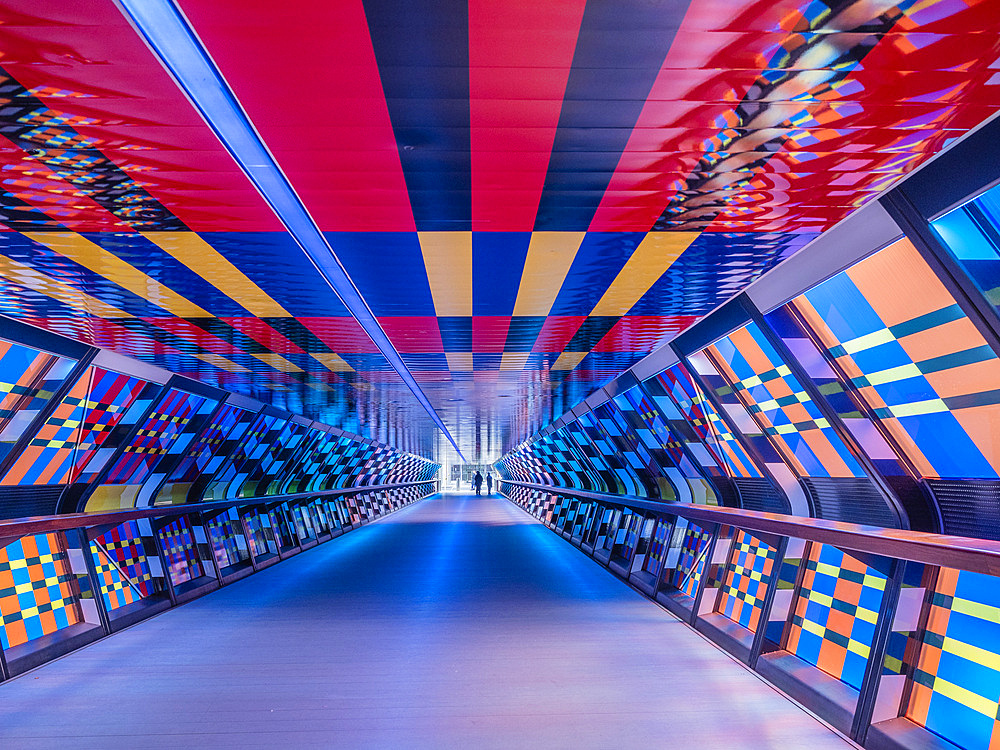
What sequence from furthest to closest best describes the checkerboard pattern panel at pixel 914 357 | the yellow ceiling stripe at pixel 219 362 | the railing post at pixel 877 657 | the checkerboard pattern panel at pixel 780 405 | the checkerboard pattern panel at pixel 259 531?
the checkerboard pattern panel at pixel 259 531 < the yellow ceiling stripe at pixel 219 362 < the checkerboard pattern panel at pixel 780 405 < the railing post at pixel 877 657 < the checkerboard pattern panel at pixel 914 357

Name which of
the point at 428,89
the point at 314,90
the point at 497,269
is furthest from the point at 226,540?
the point at 428,89

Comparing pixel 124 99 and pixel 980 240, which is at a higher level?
pixel 124 99

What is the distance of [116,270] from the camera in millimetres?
3855

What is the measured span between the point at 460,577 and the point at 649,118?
302 inches

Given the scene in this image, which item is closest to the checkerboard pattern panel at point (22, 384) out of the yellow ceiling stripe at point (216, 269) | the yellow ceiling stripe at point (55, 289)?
the yellow ceiling stripe at point (55, 289)

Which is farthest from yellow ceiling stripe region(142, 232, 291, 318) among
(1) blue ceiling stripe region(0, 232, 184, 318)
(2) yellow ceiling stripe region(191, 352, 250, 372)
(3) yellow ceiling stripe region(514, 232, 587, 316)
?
(2) yellow ceiling stripe region(191, 352, 250, 372)

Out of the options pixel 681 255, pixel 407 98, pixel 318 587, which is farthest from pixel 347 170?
pixel 318 587

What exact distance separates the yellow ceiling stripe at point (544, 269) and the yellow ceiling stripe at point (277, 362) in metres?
2.82

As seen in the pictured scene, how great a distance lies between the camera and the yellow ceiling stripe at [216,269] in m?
3.43

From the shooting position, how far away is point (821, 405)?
4062 millimetres

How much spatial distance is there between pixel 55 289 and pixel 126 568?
4043 mm

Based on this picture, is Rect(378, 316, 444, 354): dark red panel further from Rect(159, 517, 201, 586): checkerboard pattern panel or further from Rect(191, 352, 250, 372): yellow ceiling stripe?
Rect(159, 517, 201, 586): checkerboard pattern panel

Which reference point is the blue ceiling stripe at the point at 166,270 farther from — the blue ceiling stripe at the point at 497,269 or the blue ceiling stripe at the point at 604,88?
the blue ceiling stripe at the point at 604,88

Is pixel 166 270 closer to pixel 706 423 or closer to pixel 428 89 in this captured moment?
pixel 428 89
